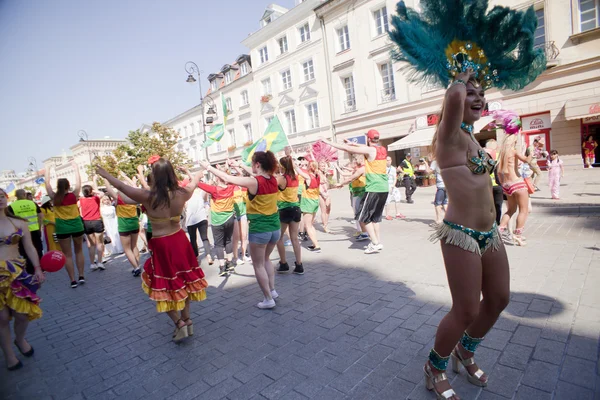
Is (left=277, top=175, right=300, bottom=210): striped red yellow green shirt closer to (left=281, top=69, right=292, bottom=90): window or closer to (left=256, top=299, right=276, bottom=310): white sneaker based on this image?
(left=256, top=299, right=276, bottom=310): white sneaker

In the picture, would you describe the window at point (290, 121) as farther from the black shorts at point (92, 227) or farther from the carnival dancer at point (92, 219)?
the black shorts at point (92, 227)

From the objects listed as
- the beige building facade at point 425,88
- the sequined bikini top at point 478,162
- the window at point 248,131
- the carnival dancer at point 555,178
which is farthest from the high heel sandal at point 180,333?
the window at point 248,131

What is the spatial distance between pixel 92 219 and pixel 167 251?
516cm

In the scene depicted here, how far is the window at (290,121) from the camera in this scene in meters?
27.9

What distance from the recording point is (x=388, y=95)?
20828 millimetres

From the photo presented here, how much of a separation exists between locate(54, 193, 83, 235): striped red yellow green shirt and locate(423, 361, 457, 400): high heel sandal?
6.48m

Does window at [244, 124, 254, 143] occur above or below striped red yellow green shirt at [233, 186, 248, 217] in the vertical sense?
above

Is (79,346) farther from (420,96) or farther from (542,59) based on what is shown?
(420,96)

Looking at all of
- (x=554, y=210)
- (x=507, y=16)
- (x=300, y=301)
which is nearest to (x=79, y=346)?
(x=300, y=301)

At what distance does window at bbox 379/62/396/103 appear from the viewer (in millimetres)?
20459

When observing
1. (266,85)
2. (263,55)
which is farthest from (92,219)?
(263,55)

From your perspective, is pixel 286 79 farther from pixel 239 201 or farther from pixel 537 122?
Answer: pixel 239 201

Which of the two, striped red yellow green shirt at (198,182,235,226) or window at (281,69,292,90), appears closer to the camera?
striped red yellow green shirt at (198,182,235,226)

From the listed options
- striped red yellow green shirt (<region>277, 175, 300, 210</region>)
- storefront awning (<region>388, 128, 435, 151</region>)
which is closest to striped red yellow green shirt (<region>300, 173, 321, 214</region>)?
striped red yellow green shirt (<region>277, 175, 300, 210</region>)
